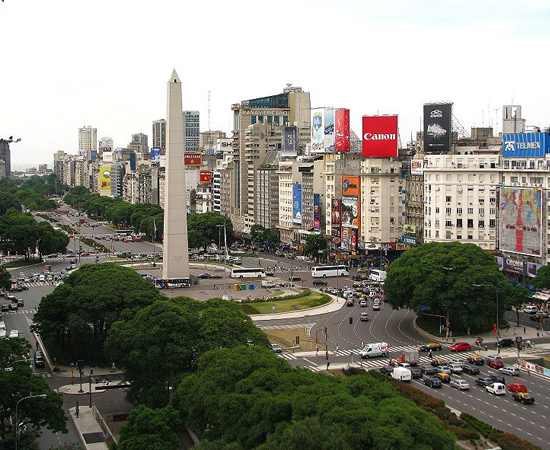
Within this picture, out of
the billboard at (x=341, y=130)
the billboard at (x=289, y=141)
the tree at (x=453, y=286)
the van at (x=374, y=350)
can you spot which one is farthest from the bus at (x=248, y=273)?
the van at (x=374, y=350)

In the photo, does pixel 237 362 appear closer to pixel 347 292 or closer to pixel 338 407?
pixel 338 407

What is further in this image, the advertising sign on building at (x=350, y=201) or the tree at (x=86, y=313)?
the advertising sign on building at (x=350, y=201)

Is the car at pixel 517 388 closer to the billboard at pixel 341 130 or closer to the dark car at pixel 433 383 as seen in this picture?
the dark car at pixel 433 383

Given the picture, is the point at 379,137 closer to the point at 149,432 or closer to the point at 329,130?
the point at 329,130


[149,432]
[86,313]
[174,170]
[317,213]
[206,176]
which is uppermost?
[206,176]

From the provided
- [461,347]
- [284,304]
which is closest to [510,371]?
[461,347]

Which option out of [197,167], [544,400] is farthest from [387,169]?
[197,167]
